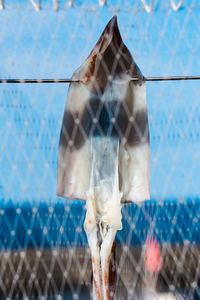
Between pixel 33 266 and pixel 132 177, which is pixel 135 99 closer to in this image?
pixel 132 177

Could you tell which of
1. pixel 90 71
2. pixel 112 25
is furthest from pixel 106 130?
pixel 112 25

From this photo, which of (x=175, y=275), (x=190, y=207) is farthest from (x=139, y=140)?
(x=190, y=207)

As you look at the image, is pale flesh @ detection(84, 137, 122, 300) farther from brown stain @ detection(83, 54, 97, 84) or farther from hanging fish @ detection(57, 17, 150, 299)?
brown stain @ detection(83, 54, 97, 84)

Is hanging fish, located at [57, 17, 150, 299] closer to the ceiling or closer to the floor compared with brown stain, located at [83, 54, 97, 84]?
closer to the floor

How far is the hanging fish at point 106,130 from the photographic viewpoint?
1210 millimetres

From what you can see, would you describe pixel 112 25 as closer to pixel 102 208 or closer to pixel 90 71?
pixel 90 71

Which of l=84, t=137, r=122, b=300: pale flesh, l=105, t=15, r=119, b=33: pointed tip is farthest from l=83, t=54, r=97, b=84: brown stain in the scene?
l=84, t=137, r=122, b=300: pale flesh

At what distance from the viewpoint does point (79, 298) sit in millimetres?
1970

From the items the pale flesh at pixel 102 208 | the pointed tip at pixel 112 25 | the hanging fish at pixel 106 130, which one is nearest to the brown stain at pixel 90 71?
the hanging fish at pixel 106 130

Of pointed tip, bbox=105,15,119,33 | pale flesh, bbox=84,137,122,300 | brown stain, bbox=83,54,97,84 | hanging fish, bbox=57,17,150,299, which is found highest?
pointed tip, bbox=105,15,119,33

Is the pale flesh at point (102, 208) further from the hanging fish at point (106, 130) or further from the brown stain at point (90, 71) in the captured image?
the brown stain at point (90, 71)

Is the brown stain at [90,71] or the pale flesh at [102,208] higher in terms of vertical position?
the brown stain at [90,71]

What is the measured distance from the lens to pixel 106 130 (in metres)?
1.24

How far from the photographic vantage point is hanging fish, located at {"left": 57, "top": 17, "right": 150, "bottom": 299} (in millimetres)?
1210
